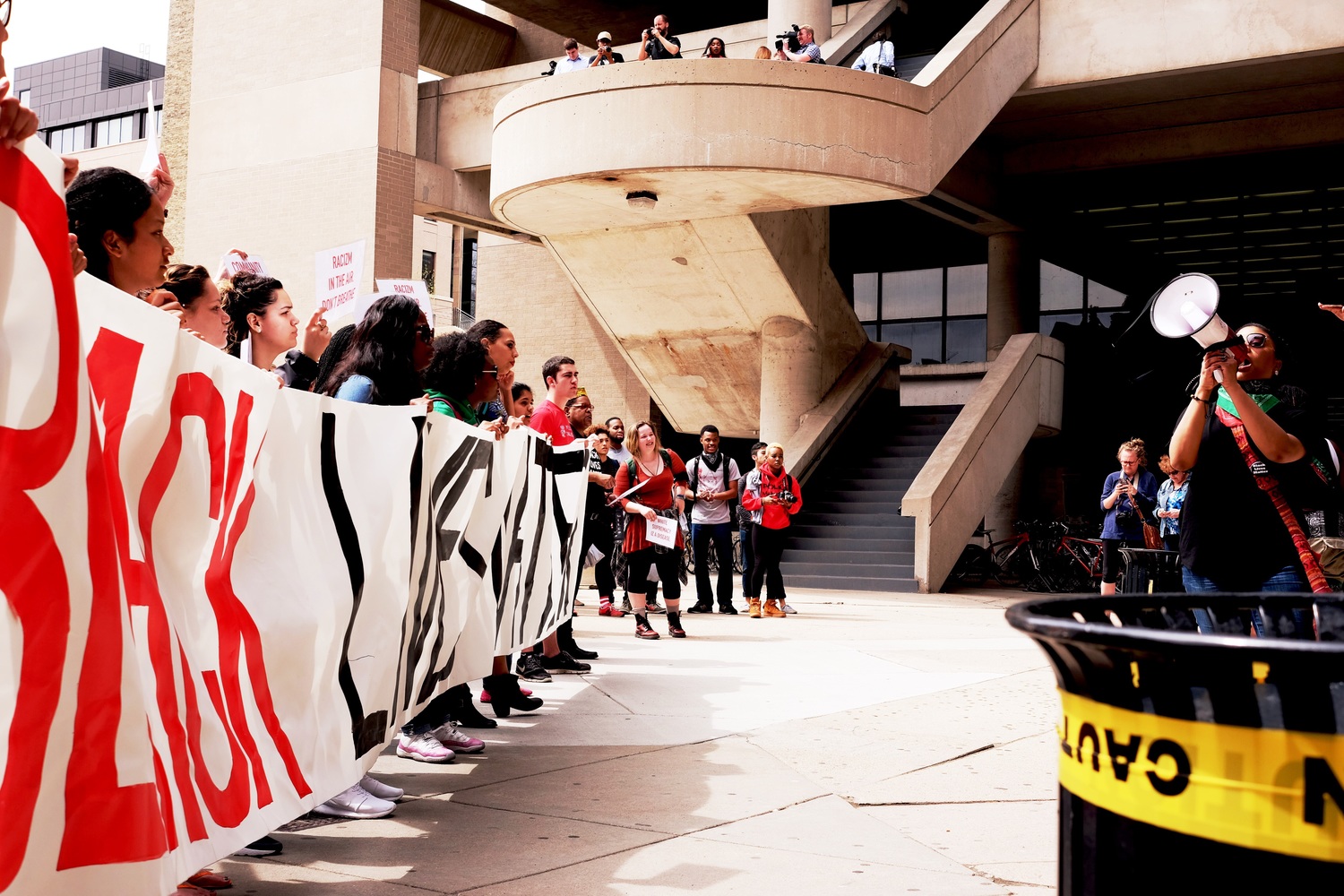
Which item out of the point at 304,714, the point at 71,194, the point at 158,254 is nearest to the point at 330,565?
the point at 304,714

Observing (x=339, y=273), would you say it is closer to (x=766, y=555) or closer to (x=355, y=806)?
(x=355, y=806)

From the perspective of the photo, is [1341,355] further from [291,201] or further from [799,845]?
[799,845]

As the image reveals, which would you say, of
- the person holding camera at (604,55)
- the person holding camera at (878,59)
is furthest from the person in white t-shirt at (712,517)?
the person holding camera at (604,55)

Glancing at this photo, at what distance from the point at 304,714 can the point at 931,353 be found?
30.3 m

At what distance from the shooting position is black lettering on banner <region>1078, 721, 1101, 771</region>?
5.31 feet

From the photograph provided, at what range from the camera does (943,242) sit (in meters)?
32.4

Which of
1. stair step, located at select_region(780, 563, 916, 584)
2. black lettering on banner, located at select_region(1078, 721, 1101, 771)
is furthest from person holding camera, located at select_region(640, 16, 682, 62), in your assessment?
black lettering on banner, located at select_region(1078, 721, 1101, 771)

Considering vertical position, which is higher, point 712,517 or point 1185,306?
point 1185,306

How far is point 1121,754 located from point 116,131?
83.2 m

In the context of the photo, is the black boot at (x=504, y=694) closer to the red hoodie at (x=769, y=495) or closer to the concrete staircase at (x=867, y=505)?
the red hoodie at (x=769, y=495)

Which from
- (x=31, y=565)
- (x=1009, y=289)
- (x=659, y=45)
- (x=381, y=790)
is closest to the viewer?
(x=31, y=565)

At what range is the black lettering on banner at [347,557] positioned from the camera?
13.6 feet

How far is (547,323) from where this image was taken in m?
28.2

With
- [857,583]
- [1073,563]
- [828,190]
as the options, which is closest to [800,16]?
[828,190]
